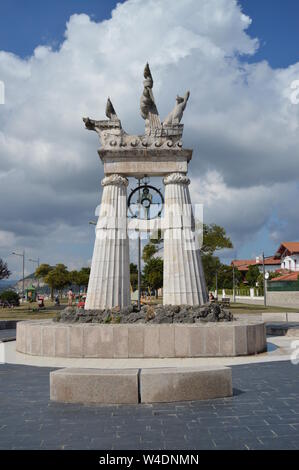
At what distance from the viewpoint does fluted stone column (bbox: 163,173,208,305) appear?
56.0 ft

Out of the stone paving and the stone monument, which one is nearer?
the stone paving

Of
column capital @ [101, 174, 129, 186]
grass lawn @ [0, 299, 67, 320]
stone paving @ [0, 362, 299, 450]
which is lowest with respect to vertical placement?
grass lawn @ [0, 299, 67, 320]

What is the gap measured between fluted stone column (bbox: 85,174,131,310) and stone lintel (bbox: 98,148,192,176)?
44 centimetres

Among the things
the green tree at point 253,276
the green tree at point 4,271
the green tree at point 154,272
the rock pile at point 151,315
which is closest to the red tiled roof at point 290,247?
the green tree at point 253,276

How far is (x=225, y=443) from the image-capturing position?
5.53m

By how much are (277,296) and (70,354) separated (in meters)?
44.2

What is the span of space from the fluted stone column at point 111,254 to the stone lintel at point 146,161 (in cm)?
44

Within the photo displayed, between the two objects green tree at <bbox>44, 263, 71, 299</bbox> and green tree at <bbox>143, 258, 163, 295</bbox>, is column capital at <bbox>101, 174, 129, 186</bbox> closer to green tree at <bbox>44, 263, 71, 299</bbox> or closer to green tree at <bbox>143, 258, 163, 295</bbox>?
green tree at <bbox>143, 258, 163, 295</bbox>

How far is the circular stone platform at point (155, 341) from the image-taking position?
1278 cm

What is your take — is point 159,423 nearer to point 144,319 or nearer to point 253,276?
point 144,319

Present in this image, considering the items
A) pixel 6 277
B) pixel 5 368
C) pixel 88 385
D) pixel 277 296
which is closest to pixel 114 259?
pixel 5 368

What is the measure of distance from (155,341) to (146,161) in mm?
7910

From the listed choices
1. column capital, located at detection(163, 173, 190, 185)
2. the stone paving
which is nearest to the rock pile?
column capital, located at detection(163, 173, 190, 185)

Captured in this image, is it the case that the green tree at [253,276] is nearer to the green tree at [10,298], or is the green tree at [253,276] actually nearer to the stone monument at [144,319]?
the green tree at [10,298]
